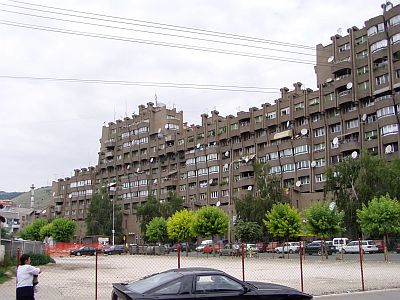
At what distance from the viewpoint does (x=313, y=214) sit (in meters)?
49.0

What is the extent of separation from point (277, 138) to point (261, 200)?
55.5ft

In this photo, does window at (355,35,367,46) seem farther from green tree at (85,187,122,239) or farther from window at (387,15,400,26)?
green tree at (85,187,122,239)

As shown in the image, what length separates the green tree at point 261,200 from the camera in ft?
248

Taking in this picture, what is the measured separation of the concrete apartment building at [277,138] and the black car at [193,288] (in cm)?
6378

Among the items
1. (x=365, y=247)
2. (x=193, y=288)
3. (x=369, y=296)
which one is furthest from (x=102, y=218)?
(x=193, y=288)

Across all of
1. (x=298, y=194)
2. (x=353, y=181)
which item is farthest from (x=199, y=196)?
(x=353, y=181)

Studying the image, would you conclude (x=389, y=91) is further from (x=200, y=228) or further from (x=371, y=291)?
(x=371, y=291)

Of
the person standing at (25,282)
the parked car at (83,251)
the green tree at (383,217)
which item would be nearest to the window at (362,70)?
the green tree at (383,217)

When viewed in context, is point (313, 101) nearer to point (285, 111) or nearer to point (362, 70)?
point (285, 111)

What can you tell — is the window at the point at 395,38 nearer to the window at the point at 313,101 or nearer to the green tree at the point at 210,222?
the window at the point at 313,101

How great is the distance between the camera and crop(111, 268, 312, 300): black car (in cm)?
966

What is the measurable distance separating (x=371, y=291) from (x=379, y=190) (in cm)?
4515

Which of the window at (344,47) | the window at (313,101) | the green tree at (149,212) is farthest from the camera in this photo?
the green tree at (149,212)

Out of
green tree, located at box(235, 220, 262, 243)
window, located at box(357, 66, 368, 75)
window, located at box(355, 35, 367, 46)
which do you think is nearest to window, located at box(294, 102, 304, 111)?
window, located at box(357, 66, 368, 75)
